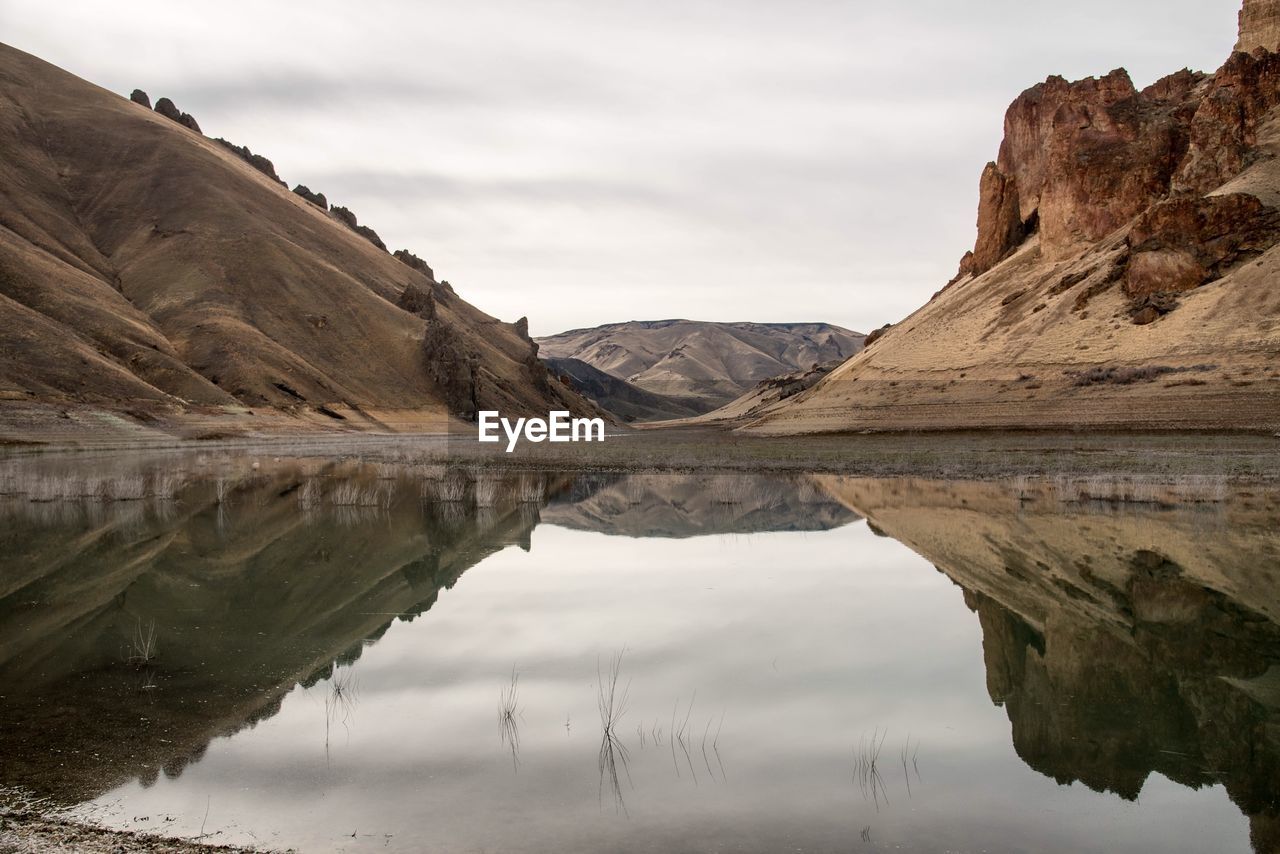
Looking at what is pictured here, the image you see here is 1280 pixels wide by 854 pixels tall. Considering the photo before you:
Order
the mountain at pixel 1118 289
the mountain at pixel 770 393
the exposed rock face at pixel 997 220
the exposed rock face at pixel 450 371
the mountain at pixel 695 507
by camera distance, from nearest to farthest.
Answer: the mountain at pixel 695 507, the mountain at pixel 1118 289, the exposed rock face at pixel 997 220, the exposed rock face at pixel 450 371, the mountain at pixel 770 393

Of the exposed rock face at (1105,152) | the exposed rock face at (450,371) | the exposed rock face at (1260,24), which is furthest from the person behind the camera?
the exposed rock face at (450,371)

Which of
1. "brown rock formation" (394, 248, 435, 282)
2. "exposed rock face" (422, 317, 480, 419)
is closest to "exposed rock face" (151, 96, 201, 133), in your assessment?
"brown rock formation" (394, 248, 435, 282)

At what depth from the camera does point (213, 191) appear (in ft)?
380

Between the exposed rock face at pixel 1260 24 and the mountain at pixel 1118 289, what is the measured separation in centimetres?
13

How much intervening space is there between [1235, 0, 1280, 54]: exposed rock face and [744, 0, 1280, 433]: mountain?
0.13 m

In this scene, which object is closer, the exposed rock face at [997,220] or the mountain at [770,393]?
the exposed rock face at [997,220]

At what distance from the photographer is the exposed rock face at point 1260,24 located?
91562 mm

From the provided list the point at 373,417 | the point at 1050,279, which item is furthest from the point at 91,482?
the point at 1050,279

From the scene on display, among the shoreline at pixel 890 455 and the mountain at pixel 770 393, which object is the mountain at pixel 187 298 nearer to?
the shoreline at pixel 890 455

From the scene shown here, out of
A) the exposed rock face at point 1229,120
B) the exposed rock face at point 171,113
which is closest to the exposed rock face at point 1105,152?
the exposed rock face at point 1229,120

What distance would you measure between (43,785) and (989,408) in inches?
2651

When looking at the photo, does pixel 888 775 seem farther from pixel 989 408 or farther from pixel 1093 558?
pixel 989 408

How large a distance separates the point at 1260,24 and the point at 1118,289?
127 feet

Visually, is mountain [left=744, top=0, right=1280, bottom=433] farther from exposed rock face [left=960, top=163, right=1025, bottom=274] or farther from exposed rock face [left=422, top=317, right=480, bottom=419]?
exposed rock face [left=422, top=317, right=480, bottom=419]
